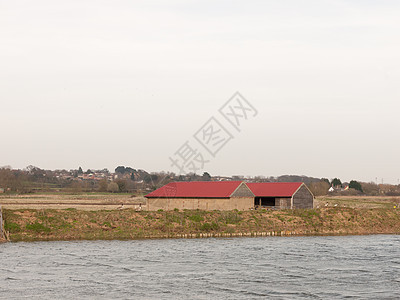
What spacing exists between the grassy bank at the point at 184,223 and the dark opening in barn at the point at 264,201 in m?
7.43

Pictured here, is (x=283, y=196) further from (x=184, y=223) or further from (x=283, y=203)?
(x=184, y=223)

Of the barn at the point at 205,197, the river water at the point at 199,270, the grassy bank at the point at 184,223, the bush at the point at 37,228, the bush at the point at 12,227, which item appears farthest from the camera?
the barn at the point at 205,197

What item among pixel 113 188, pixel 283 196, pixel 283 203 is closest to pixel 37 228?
pixel 283 196

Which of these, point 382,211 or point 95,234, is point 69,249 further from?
point 382,211

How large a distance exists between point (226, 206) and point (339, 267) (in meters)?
29.7

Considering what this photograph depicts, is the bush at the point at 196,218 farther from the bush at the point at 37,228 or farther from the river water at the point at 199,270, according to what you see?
the bush at the point at 37,228

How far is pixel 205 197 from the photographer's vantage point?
65.4 m

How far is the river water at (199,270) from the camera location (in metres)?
27.4

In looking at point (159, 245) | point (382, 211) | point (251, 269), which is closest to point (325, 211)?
point (382, 211)

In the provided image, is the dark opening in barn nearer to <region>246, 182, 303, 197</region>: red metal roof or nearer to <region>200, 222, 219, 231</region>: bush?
<region>246, 182, 303, 197</region>: red metal roof

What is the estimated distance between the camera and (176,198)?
67.5 m

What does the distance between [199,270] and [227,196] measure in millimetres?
30933

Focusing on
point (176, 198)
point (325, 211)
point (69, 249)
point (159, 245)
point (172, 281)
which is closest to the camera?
point (172, 281)

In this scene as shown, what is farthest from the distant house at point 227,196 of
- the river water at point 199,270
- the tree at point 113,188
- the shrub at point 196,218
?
the tree at point 113,188
